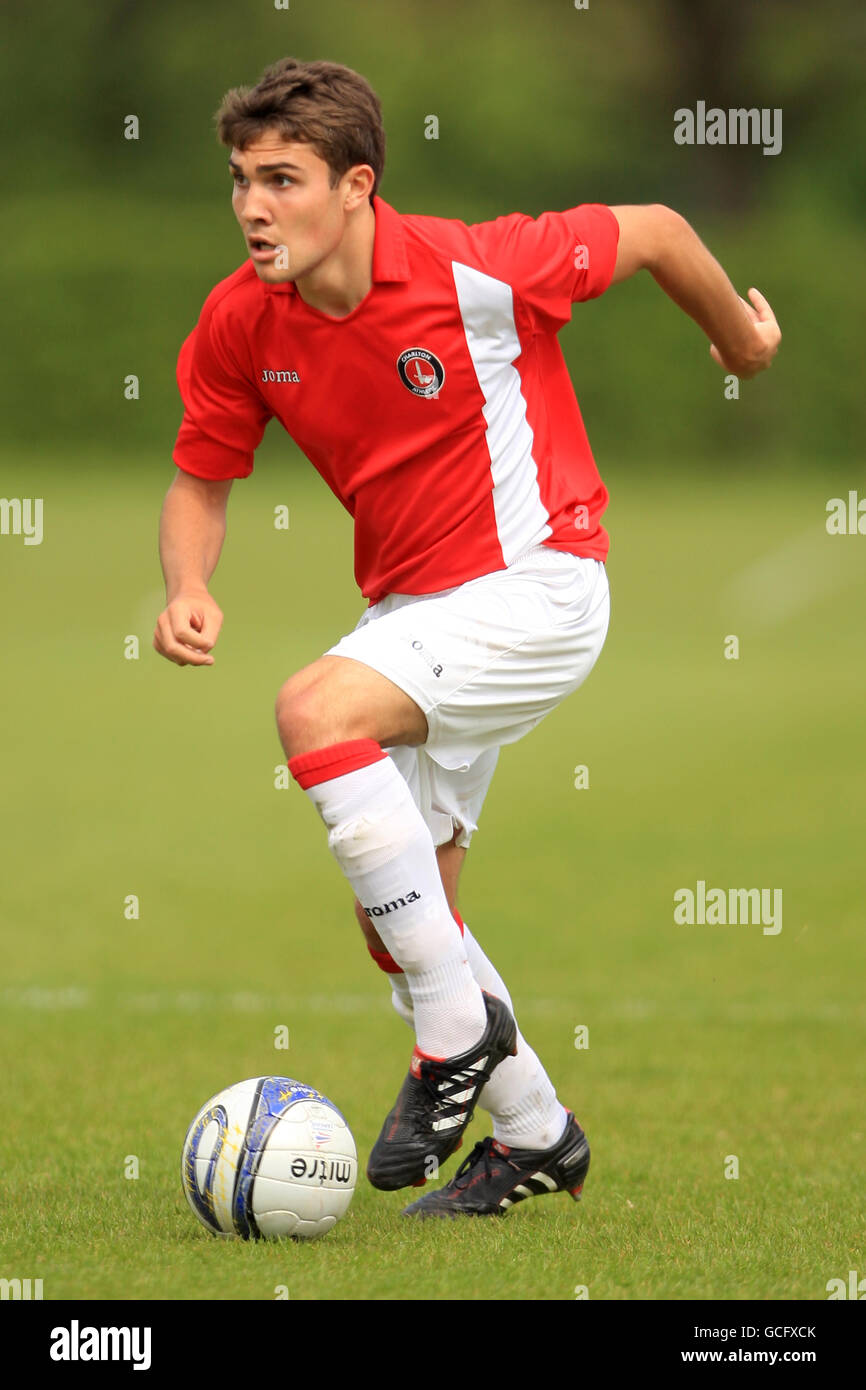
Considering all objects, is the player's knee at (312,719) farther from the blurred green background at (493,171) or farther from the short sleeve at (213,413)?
the blurred green background at (493,171)

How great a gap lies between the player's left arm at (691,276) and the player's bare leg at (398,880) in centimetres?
123

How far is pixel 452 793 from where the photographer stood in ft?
15.8

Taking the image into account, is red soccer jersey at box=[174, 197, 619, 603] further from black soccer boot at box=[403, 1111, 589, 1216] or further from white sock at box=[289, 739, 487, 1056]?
black soccer boot at box=[403, 1111, 589, 1216]

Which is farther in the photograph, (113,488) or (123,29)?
(123,29)

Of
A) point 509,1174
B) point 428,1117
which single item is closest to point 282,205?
point 428,1117

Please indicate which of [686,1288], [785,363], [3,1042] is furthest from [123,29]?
[686,1288]

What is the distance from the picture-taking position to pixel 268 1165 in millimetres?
4340

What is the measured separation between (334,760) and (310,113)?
4.51ft

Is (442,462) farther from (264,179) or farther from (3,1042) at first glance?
(3,1042)

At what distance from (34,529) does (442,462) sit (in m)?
20.8

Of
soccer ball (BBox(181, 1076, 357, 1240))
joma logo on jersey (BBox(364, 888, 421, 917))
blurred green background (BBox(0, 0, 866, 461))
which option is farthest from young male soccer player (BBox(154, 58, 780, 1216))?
blurred green background (BBox(0, 0, 866, 461))

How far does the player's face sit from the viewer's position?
4.38 metres

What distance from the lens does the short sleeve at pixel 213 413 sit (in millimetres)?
4844

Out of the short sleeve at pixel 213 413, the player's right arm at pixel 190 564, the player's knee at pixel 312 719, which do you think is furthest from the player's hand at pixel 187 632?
the short sleeve at pixel 213 413
